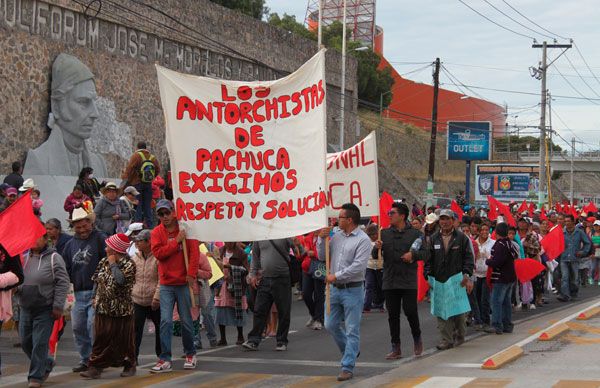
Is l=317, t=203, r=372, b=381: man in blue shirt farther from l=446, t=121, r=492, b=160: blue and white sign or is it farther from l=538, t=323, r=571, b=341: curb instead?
l=446, t=121, r=492, b=160: blue and white sign

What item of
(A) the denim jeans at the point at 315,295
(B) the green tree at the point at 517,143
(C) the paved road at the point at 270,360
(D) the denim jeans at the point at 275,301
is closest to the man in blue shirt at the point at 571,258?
(C) the paved road at the point at 270,360

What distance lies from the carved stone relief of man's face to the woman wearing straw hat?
1342 cm

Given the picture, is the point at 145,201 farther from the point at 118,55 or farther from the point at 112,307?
the point at 118,55

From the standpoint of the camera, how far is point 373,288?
60.8ft

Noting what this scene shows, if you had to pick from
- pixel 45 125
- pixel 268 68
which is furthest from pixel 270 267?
pixel 268 68

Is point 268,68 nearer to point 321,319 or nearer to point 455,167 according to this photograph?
point 321,319

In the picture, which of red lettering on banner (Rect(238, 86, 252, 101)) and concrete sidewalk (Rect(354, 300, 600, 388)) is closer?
concrete sidewalk (Rect(354, 300, 600, 388))

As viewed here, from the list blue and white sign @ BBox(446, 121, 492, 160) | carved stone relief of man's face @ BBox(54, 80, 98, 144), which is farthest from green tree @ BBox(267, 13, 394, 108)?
carved stone relief of man's face @ BBox(54, 80, 98, 144)

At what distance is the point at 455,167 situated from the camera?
276 feet

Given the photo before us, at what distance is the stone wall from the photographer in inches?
885

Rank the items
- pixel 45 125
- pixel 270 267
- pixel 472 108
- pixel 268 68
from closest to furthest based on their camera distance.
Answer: pixel 270 267 → pixel 45 125 → pixel 268 68 → pixel 472 108

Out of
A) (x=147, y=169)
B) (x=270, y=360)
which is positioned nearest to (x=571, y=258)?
(x=147, y=169)

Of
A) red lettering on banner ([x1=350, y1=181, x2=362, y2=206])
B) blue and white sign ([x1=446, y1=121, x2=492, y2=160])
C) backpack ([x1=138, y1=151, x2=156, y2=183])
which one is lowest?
red lettering on banner ([x1=350, y1=181, x2=362, y2=206])

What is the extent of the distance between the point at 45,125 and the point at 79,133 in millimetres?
807
